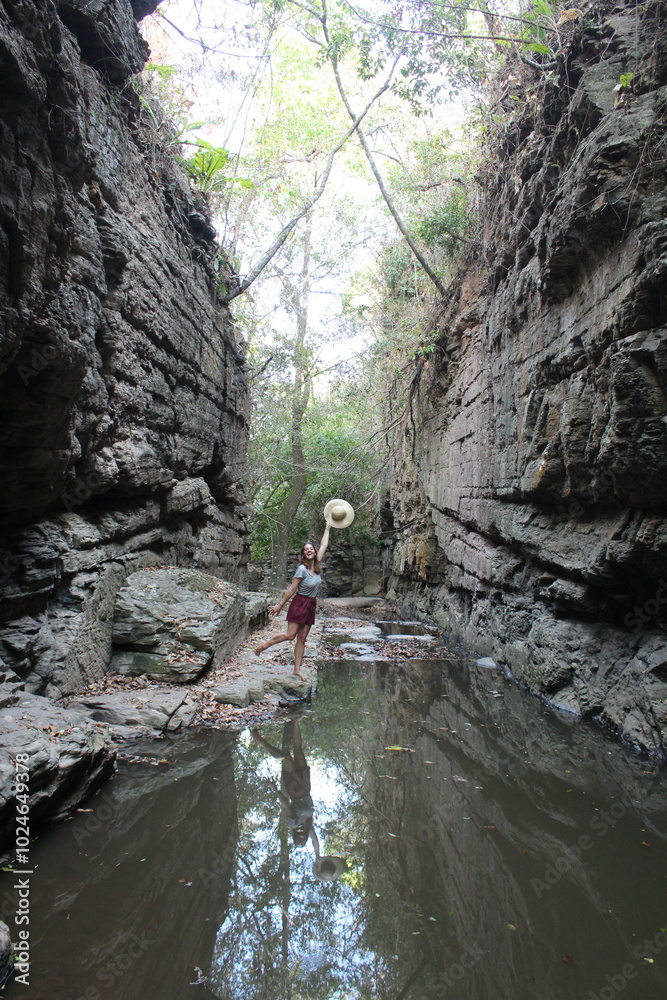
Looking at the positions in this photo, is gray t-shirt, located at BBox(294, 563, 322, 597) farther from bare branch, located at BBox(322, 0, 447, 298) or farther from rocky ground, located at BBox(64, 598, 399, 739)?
bare branch, located at BBox(322, 0, 447, 298)

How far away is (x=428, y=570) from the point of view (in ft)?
43.5

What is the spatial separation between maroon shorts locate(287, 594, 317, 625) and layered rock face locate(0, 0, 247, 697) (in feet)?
6.79

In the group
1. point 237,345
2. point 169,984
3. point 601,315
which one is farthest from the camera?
point 237,345

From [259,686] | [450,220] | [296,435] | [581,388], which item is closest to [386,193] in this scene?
[450,220]

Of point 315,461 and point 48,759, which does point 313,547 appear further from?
point 315,461

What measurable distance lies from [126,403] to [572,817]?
5835 mm

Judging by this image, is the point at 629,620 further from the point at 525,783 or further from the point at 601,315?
the point at 601,315

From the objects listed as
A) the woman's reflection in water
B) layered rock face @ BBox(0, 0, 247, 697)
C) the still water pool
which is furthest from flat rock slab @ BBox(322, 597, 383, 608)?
the still water pool

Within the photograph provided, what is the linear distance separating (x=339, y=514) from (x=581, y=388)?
333 cm

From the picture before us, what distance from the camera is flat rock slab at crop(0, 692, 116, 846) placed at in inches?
115

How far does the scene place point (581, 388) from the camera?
20.7 feet

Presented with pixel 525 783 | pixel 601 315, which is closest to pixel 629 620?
pixel 525 783

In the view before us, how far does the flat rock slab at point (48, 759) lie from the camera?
2931 mm

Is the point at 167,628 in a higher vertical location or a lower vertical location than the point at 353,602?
higher
